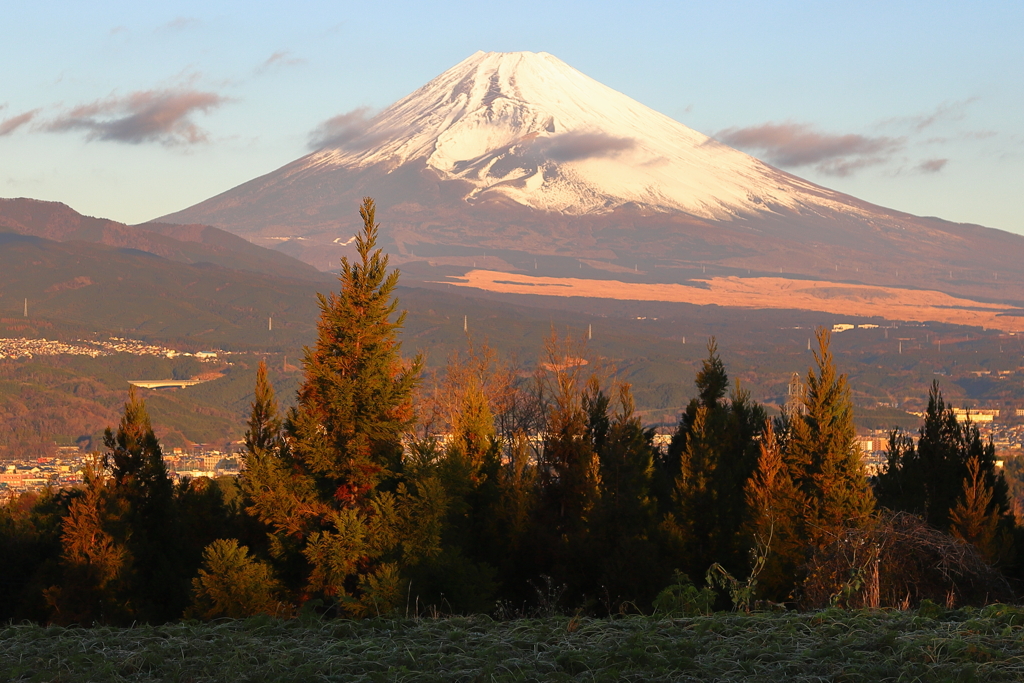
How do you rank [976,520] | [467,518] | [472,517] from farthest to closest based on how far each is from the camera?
[472,517]
[976,520]
[467,518]

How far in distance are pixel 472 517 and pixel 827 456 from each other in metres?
7.33

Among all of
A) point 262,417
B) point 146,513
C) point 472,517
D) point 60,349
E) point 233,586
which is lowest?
point 60,349

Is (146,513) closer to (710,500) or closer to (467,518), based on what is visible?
(467,518)

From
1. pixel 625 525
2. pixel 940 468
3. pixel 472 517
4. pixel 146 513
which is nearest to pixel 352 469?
pixel 472 517

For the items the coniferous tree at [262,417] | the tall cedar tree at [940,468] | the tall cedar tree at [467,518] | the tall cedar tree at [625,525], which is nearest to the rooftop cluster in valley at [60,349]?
the coniferous tree at [262,417]

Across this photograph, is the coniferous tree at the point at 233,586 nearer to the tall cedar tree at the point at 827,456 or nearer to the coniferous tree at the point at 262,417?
the coniferous tree at the point at 262,417

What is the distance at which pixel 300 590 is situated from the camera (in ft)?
52.5

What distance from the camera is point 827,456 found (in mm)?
21953

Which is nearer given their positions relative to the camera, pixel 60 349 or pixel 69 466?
pixel 69 466

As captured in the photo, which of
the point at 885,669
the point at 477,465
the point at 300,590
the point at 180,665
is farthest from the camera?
the point at 477,465

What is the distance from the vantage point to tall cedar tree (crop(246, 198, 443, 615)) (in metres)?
15.5

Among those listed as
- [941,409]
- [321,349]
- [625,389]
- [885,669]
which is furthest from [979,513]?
[885,669]

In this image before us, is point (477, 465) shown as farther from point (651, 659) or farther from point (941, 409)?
point (651, 659)

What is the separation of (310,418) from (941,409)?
16935mm
